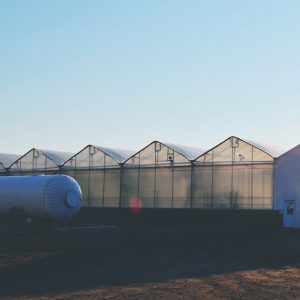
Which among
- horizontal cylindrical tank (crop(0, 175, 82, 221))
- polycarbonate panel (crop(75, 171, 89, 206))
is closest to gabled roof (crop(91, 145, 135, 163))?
polycarbonate panel (crop(75, 171, 89, 206))

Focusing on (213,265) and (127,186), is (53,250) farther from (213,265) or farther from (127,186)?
(127,186)

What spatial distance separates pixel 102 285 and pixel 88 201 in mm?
32101

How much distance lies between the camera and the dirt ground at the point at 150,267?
553 inches

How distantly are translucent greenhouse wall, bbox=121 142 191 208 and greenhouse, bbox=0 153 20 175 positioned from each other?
14219 millimetres

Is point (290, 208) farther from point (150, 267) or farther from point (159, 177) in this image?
point (150, 267)

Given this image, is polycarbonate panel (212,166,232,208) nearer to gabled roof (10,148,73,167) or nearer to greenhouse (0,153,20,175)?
gabled roof (10,148,73,167)

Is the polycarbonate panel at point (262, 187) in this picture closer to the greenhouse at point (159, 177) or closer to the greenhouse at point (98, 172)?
the greenhouse at point (159, 177)

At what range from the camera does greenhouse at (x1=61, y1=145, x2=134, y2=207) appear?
45469mm

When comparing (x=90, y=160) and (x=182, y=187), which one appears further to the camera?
(x=90, y=160)

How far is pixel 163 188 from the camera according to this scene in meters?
43.0

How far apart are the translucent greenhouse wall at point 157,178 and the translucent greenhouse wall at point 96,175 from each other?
36.9 inches

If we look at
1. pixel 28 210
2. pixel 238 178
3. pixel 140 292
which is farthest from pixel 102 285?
pixel 238 178

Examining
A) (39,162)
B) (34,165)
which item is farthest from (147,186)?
(34,165)

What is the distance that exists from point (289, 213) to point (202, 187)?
660cm
